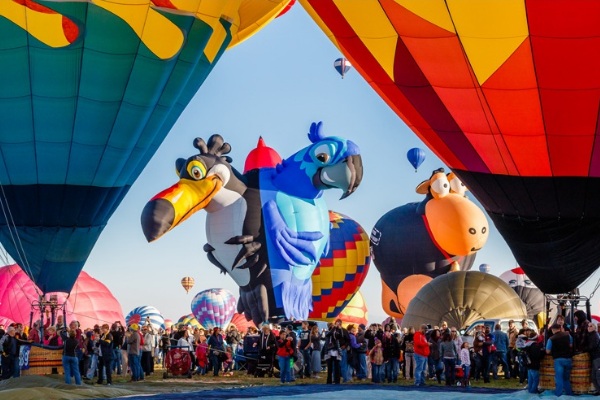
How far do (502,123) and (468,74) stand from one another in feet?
2.21

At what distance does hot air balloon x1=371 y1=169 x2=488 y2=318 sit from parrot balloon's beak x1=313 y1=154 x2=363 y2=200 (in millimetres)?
4773

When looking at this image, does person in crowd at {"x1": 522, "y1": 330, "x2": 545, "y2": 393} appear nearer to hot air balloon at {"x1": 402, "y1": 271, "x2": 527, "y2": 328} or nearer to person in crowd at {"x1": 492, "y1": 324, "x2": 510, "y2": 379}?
person in crowd at {"x1": 492, "y1": 324, "x2": 510, "y2": 379}

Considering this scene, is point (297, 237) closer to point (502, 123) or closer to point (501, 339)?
point (501, 339)

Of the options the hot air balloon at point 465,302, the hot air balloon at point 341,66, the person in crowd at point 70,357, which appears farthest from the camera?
the hot air balloon at point 341,66

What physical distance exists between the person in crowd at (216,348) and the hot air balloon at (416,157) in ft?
40.9

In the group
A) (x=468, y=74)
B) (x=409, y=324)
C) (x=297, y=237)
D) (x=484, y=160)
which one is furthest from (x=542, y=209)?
(x=297, y=237)

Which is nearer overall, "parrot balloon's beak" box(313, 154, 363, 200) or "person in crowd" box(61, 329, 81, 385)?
"person in crowd" box(61, 329, 81, 385)

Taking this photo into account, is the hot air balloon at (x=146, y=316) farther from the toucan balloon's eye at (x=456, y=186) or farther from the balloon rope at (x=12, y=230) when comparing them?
the balloon rope at (x=12, y=230)

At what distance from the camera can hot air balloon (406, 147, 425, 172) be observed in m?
28.4

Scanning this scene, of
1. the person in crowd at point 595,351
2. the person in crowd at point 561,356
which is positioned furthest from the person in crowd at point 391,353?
the person in crowd at point 595,351

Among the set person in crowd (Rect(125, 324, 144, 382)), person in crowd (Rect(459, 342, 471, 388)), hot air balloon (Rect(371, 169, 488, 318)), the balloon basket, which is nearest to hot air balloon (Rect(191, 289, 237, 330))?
hot air balloon (Rect(371, 169, 488, 318))

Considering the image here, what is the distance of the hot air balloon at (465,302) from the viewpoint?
18453 mm

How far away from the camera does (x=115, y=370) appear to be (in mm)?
19047

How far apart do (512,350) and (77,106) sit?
7.03 metres
